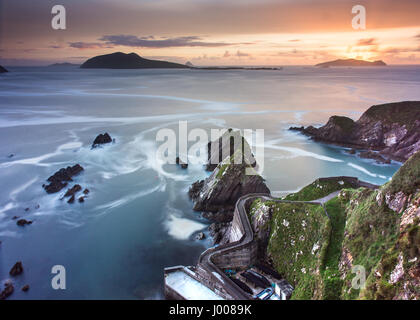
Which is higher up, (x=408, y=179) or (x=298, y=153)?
(x=408, y=179)

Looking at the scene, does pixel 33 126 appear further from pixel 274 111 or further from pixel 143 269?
pixel 274 111

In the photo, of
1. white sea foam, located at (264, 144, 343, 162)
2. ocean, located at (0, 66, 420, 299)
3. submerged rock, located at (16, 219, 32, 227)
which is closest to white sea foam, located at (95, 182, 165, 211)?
ocean, located at (0, 66, 420, 299)

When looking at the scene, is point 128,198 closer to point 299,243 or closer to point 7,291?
point 7,291

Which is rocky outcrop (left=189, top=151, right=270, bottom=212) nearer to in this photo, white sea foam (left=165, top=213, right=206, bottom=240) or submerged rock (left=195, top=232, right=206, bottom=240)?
white sea foam (left=165, top=213, right=206, bottom=240)

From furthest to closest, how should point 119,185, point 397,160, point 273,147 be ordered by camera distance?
point 273,147 → point 397,160 → point 119,185

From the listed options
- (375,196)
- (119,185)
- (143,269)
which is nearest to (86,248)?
(143,269)

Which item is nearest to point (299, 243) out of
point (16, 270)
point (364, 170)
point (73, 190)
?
point (16, 270)
